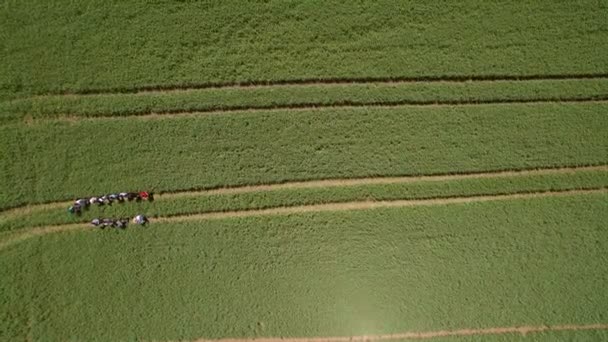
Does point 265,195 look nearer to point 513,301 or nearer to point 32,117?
point 32,117

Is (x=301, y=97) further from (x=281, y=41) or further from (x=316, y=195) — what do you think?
(x=316, y=195)

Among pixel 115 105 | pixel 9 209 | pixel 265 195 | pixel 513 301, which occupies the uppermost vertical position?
pixel 115 105

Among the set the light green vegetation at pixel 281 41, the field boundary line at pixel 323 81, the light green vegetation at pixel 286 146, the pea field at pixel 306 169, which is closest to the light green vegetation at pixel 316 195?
the pea field at pixel 306 169

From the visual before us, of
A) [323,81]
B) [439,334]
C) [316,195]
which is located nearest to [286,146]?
[316,195]

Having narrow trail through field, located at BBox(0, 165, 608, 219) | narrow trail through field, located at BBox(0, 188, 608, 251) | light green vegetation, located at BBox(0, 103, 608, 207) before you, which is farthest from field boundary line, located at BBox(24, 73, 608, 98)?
narrow trail through field, located at BBox(0, 188, 608, 251)

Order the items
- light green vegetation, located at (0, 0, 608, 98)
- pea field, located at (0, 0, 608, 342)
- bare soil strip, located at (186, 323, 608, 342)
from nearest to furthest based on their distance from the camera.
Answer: light green vegetation, located at (0, 0, 608, 98) → pea field, located at (0, 0, 608, 342) → bare soil strip, located at (186, 323, 608, 342)

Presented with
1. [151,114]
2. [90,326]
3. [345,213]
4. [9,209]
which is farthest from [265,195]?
[9,209]

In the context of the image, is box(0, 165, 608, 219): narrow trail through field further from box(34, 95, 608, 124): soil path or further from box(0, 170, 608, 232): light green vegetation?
box(34, 95, 608, 124): soil path

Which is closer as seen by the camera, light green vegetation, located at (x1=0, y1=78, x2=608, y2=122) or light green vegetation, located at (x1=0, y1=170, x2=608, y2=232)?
light green vegetation, located at (x1=0, y1=78, x2=608, y2=122)
